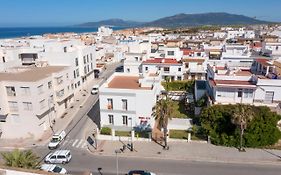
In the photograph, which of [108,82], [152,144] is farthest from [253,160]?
[108,82]

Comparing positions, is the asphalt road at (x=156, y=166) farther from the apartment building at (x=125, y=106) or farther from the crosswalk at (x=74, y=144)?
the apartment building at (x=125, y=106)

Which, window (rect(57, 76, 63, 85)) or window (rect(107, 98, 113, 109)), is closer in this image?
window (rect(107, 98, 113, 109))

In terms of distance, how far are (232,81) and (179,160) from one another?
1635cm

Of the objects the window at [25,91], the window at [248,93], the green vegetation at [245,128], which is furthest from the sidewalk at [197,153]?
the window at [25,91]

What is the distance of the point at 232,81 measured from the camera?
136ft

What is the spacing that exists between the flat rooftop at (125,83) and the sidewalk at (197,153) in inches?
371

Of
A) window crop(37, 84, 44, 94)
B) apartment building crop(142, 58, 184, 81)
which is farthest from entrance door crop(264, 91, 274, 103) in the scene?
window crop(37, 84, 44, 94)

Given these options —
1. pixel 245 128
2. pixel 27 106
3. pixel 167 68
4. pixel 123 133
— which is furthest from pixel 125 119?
pixel 167 68

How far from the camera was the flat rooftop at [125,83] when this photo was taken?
42588 millimetres

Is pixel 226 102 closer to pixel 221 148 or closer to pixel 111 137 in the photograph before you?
pixel 221 148

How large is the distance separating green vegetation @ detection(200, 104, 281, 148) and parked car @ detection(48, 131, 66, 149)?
22.1 m

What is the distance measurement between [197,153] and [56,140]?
67.6 feet

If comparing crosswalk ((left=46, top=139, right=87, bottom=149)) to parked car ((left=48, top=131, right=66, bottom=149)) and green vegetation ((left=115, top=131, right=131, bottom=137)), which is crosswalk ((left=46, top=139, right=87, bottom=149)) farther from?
green vegetation ((left=115, top=131, right=131, bottom=137))

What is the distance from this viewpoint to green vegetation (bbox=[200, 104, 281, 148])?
35094mm
